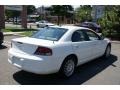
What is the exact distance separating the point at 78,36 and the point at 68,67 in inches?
45.7

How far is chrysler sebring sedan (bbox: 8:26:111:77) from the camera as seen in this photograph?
543 cm

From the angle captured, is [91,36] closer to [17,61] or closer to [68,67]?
[68,67]

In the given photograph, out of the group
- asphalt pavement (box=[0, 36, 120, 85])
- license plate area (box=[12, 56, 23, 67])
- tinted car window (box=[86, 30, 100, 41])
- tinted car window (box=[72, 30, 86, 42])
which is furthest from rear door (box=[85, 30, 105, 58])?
license plate area (box=[12, 56, 23, 67])

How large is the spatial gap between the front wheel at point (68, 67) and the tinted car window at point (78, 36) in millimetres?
666

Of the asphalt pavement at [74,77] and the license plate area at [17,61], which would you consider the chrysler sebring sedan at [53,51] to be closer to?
the license plate area at [17,61]

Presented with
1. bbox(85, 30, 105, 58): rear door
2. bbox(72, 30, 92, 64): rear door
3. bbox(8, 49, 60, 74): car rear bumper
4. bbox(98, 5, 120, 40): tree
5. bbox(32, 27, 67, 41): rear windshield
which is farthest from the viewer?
bbox(98, 5, 120, 40): tree

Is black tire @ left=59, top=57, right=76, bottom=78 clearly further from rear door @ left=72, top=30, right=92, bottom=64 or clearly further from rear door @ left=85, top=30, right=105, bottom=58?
rear door @ left=85, top=30, right=105, bottom=58

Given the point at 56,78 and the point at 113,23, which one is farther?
the point at 113,23

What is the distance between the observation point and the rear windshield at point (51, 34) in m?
6.23

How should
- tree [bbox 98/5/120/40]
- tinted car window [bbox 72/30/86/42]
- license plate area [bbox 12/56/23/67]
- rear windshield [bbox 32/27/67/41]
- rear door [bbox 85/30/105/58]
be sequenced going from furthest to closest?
1. tree [bbox 98/5/120/40]
2. rear door [bbox 85/30/105/58]
3. tinted car window [bbox 72/30/86/42]
4. rear windshield [bbox 32/27/67/41]
5. license plate area [bbox 12/56/23/67]

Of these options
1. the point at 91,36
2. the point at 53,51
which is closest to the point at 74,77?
the point at 53,51

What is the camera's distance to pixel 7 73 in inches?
252

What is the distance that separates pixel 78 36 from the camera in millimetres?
6750
